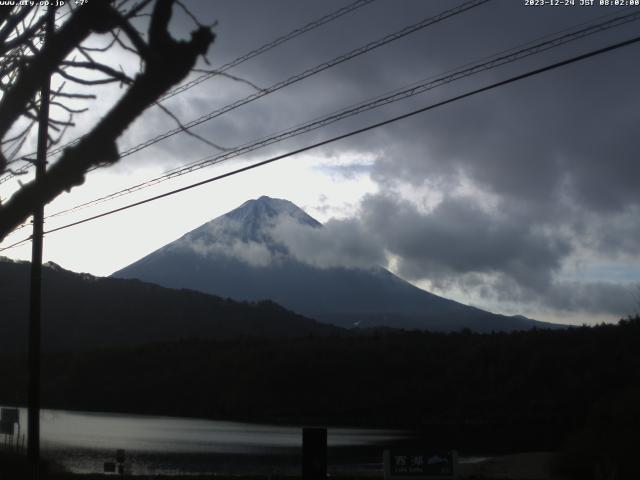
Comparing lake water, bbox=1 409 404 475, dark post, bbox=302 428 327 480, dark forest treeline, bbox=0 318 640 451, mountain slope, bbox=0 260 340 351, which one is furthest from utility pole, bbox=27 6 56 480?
mountain slope, bbox=0 260 340 351

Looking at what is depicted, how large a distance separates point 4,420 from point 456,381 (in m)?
62.5

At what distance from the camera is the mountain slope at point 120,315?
405 feet

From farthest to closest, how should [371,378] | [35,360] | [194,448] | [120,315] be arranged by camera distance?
[120,315] < [371,378] < [194,448] < [35,360]

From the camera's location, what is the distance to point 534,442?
50.4 metres

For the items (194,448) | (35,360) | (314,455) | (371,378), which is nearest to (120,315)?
(371,378)

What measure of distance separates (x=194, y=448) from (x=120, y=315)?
97.4m

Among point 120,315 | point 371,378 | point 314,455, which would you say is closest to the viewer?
point 314,455

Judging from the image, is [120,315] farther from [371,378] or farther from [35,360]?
[35,360]

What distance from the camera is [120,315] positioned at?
140 metres

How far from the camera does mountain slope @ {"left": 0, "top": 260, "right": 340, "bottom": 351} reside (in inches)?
4855

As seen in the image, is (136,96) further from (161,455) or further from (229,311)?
(229,311)

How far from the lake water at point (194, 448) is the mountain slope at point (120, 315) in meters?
56.5

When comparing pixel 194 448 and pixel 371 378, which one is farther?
pixel 371 378

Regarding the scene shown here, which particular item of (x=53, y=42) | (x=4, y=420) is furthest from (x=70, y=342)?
(x=53, y=42)
